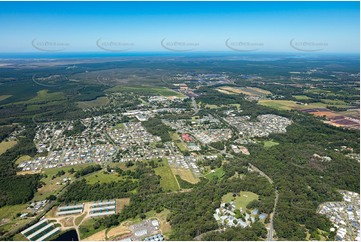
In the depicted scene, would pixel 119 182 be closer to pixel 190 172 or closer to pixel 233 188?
pixel 190 172

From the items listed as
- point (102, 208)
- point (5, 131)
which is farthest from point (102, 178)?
point (5, 131)

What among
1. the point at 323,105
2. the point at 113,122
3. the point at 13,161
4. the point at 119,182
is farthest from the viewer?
the point at 323,105

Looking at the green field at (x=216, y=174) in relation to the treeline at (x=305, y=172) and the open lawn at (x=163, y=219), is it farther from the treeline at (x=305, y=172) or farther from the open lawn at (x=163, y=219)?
the open lawn at (x=163, y=219)

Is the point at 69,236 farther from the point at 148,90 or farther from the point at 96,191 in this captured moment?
the point at 148,90

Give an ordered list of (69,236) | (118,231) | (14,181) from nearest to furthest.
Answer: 1. (69,236)
2. (118,231)
3. (14,181)

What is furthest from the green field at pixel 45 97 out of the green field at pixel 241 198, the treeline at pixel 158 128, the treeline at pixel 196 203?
the green field at pixel 241 198

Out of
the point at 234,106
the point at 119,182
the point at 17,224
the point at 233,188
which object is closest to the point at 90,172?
the point at 119,182
